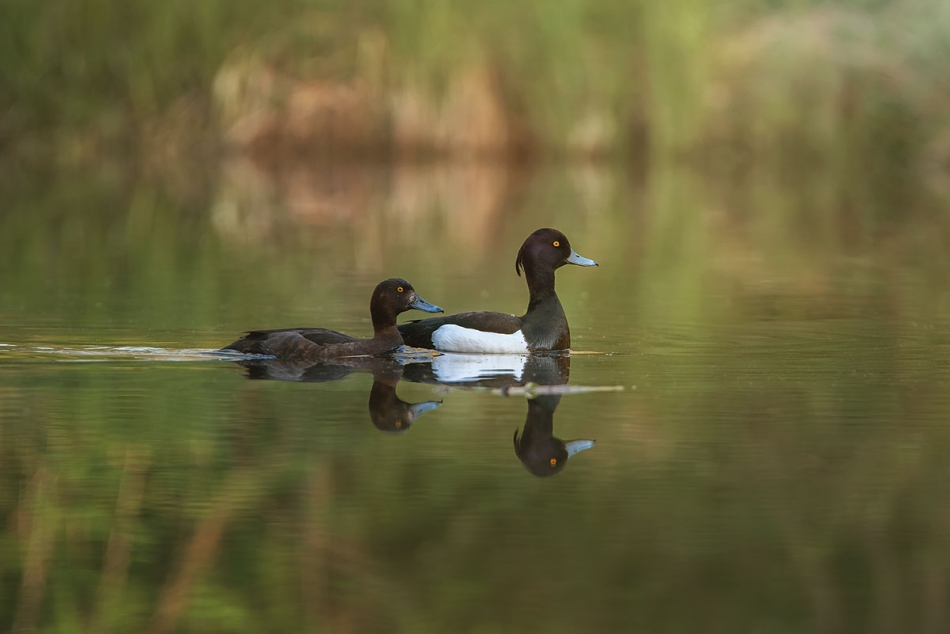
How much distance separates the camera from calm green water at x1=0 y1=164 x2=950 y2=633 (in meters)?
4.16

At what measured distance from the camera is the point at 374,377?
8195 mm

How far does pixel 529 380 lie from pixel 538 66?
69.6 feet

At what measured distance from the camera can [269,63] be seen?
2811cm

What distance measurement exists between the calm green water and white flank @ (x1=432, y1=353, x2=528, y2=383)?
100mm

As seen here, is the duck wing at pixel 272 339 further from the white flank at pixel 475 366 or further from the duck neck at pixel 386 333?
the white flank at pixel 475 366

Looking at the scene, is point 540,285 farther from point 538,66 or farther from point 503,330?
point 538,66

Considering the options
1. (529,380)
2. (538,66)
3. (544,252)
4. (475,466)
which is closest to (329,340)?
(529,380)

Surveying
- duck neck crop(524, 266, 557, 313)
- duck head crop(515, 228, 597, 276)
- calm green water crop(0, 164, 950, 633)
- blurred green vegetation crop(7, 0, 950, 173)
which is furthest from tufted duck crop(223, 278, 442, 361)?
blurred green vegetation crop(7, 0, 950, 173)

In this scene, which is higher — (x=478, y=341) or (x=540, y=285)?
(x=540, y=285)

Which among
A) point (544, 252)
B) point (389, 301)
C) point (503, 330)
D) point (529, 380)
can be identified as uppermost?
point (544, 252)

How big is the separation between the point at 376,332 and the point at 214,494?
13.4ft

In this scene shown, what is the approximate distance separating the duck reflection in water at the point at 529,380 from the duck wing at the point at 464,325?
6.7 inches

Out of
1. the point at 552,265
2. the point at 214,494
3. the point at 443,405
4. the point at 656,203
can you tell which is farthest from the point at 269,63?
the point at 214,494

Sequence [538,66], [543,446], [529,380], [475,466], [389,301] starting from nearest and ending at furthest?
[475,466], [543,446], [529,380], [389,301], [538,66]
